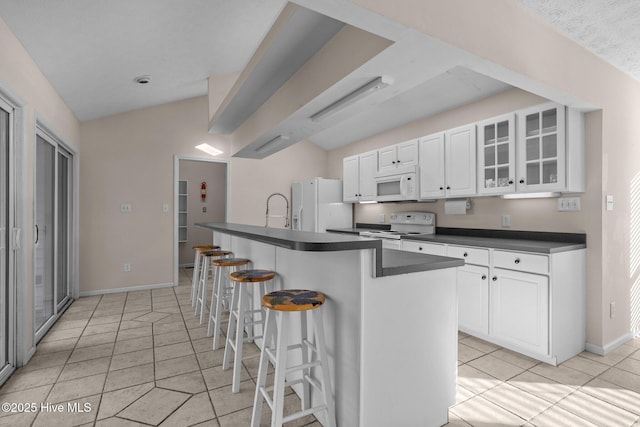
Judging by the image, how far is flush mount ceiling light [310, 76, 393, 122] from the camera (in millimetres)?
2119

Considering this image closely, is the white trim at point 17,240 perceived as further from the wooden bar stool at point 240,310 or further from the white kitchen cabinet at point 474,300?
the white kitchen cabinet at point 474,300

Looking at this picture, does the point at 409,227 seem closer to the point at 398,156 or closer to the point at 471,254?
the point at 398,156

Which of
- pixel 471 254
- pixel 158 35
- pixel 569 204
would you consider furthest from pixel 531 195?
pixel 158 35

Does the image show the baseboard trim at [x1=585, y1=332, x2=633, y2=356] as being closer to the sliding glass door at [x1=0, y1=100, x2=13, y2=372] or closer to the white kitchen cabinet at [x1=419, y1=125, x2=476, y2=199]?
the white kitchen cabinet at [x1=419, y1=125, x2=476, y2=199]

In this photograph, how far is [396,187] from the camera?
14.5 feet

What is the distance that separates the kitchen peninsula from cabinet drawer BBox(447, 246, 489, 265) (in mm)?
1224

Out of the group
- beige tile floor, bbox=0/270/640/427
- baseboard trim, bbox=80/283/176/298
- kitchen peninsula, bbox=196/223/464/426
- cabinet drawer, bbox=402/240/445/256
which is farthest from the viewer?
baseboard trim, bbox=80/283/176/298

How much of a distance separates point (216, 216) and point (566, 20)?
20.8 ft

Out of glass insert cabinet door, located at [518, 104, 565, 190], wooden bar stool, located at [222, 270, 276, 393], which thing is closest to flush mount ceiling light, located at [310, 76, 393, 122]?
wooden bar stool, located at [222, 270, 276, 393]

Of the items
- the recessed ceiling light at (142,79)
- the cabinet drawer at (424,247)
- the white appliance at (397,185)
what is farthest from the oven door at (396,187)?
the recessed ceiling light at (142,79)

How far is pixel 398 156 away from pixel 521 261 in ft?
6.96

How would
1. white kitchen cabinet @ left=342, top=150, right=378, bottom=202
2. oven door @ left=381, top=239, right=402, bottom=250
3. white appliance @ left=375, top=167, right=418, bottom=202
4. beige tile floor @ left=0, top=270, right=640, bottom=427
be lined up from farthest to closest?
1. white kitchen cabinet @ left=342, top=150, right=378, bottom=202
2. white appliance @ left=375, top=167, right=418, bottom=202
3. oven door @ left=381, top=239, right=402, bottom=250
4. beige tile floor @ left=0, top=270, right=640, bottom=427

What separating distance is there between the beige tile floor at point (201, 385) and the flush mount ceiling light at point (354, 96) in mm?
2002

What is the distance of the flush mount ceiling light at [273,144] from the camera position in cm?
356
